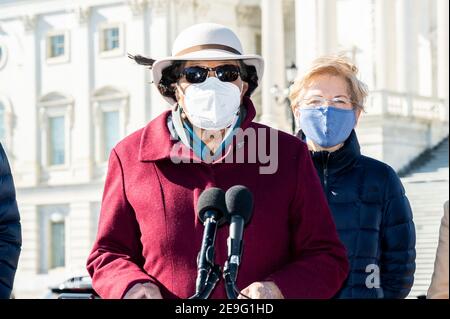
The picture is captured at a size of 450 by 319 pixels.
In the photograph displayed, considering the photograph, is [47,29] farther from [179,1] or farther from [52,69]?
[179,1]

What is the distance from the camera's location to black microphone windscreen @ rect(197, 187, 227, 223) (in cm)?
483

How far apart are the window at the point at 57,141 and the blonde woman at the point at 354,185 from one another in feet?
153

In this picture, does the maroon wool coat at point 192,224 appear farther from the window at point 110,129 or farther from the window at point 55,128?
the window at point 55,128

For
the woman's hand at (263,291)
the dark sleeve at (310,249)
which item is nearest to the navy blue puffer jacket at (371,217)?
the dark sleeve at (310,249)

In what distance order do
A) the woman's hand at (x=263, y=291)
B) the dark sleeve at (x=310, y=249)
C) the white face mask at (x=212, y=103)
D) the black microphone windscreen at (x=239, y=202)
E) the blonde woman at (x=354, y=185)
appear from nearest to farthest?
the black microphone windscreen at (x=239, y=202) < the woman's hand at (x=263, y=291) < the dark sleeve at (x=310, y=249) < the white face mask at (x=212, y=103) < the blonde woman at (x=354, y=185)

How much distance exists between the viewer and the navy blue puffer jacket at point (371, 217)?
24.4 feet

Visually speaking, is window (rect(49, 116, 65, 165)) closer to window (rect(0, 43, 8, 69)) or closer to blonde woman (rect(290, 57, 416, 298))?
window (rect(0, 43, 8, 69))

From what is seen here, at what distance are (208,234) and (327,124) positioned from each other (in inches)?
116

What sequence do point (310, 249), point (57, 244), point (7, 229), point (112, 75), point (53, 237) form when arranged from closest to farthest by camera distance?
1. point (310, 249)
2. point (7, 229)
3. point (57, 244)
4. point (53, 237)
5. point (112, 75)

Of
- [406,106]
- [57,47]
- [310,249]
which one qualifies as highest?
[57,47]

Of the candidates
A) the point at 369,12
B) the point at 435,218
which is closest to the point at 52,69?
the point at 369,12

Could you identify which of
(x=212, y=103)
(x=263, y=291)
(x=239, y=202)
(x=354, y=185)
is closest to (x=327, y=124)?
(x=354, y=185)

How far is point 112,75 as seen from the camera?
52594mm

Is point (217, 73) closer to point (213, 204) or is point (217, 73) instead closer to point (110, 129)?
point (213, 204)
